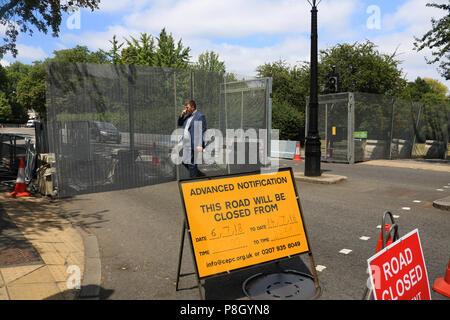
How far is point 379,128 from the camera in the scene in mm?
17312

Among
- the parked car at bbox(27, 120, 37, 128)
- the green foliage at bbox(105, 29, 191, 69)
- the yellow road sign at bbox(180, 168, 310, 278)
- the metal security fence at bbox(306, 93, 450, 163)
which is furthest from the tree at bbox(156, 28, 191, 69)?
Result: the yellow road sign at bbox(180, 168, 310, 278)

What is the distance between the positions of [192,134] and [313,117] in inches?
167

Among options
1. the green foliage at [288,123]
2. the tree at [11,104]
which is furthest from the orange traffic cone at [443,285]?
the tree at [11,104]

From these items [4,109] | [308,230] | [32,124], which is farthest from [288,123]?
[4,109]

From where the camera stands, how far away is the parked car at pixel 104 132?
345 inches

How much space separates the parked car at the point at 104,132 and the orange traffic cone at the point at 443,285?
7483 millimetres

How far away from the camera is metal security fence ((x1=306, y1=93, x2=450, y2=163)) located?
16141 millimetres

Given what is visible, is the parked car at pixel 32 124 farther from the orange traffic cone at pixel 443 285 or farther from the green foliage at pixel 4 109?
the orange traffic cone at pixel 443 285

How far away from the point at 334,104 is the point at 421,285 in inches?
567

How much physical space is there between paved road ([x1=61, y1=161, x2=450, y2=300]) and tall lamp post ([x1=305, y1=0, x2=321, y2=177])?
0.88 m

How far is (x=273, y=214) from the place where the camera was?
13.1 ft

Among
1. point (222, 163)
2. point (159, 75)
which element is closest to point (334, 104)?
point (222, 163)

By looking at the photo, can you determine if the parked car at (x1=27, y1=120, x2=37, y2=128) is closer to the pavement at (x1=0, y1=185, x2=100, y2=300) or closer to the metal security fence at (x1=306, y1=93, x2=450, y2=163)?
the pavement at (x1=0, y1=185, x2=100, y2=300)

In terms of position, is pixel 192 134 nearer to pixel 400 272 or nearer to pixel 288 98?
pixel 400 272
